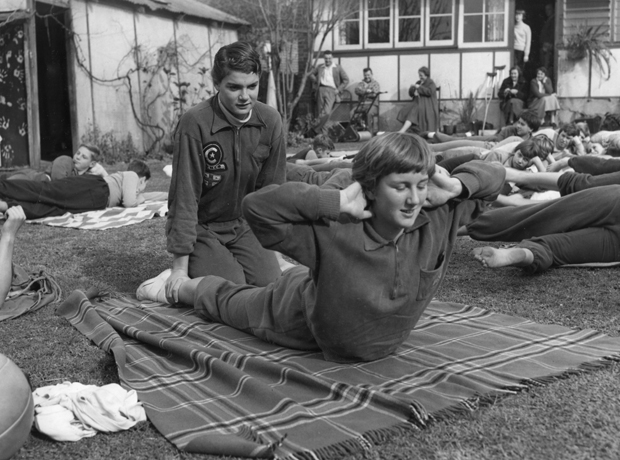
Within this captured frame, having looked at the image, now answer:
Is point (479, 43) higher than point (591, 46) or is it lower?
higher

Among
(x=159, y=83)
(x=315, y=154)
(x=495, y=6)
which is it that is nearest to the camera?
(x=315, y=154)

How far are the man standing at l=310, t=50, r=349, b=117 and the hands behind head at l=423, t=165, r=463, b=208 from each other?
49.9 feet

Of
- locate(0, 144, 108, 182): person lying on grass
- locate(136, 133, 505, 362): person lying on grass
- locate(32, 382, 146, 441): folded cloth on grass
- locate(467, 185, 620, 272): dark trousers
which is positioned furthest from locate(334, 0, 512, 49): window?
locate(32, 382, 146, 441): folded cloth on grass

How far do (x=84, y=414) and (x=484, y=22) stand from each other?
17.3 meters

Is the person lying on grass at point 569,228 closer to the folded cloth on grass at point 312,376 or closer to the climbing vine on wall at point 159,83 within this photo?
the folded cloth on grass at point 312,376

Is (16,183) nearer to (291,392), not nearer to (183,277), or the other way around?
(183,277)

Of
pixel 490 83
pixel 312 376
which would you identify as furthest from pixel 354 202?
pixel 490 83

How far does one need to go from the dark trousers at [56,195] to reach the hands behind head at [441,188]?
5.69 m

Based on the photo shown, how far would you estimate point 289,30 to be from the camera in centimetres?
1775

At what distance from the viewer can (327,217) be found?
3.08 m

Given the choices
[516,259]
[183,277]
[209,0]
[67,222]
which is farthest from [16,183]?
[209,0]

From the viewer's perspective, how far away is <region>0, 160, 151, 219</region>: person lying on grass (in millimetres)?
7922

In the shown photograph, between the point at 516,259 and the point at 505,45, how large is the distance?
47.7 ft

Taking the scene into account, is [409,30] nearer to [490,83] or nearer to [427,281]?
[490,83]
